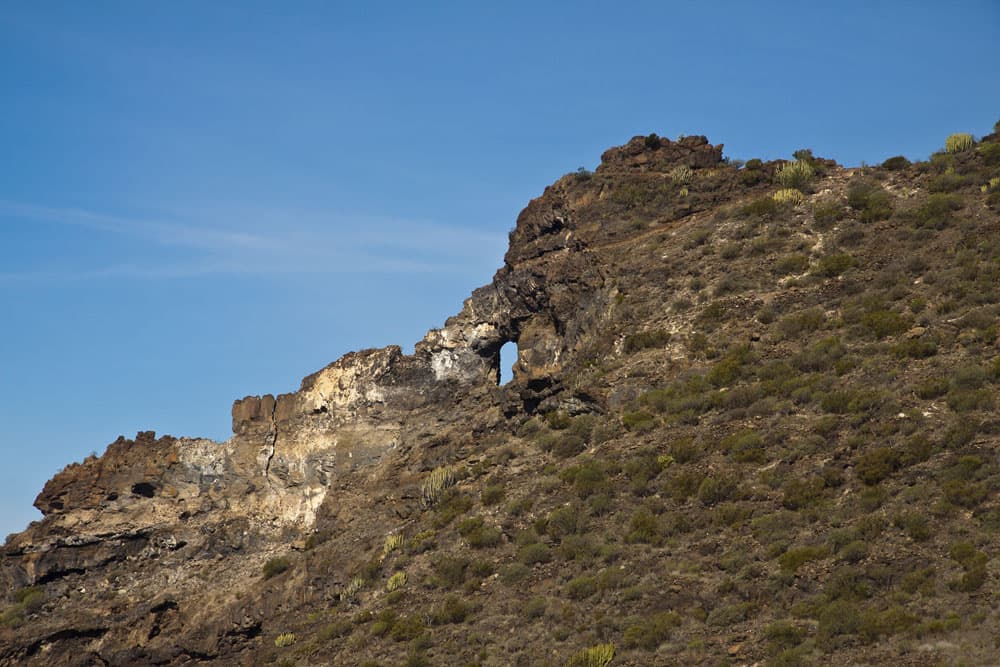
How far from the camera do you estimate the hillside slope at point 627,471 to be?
32250 mm

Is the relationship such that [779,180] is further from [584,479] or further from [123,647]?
[123,647]

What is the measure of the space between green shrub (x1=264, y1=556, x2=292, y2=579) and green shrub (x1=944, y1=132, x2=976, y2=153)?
39062mm

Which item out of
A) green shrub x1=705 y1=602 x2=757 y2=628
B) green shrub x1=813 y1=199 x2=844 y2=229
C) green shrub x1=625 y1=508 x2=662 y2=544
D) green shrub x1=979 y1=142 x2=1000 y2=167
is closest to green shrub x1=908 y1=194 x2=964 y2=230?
green shrub x1=813 y1=199 x2=844 y2=229

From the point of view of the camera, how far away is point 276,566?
51531 millimetres

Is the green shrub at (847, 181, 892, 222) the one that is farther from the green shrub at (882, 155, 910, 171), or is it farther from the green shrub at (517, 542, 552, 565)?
the green shrub at (517, 542, 552, 565)

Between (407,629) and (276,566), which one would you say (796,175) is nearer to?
(276,566)

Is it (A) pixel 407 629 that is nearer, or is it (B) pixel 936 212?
(A) pixel 407 629

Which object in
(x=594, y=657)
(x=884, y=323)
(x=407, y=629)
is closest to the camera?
(x=594, y=657)

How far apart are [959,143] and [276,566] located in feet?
133

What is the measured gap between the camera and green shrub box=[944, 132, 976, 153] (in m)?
59.3

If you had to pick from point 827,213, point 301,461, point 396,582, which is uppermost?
point 827,213

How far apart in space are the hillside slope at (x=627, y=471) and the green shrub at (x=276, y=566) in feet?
0.63

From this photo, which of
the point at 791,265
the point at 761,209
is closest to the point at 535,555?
the point at 791,265

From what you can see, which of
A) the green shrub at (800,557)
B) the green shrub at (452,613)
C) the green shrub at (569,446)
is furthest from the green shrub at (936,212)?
the green shrub at (452,613)
